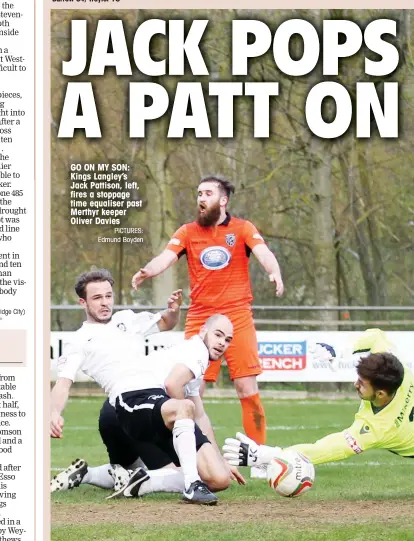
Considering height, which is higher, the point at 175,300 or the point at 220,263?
the point at 220,263

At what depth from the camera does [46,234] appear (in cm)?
613

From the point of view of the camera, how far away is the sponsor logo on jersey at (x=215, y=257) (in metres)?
7.46

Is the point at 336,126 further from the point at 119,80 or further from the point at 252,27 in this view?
the point at 119,80

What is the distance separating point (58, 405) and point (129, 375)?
59cm

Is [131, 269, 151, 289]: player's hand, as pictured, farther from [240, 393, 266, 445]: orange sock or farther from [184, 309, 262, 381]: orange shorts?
[240, 393, 266, 445]: orange sock

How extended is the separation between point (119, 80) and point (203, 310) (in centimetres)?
152

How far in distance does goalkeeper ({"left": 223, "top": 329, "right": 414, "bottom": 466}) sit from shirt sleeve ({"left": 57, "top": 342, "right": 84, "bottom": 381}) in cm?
96

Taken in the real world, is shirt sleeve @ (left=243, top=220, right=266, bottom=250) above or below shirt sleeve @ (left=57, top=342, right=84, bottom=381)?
above

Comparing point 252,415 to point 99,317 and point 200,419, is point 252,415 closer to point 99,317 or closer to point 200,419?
point 200,419

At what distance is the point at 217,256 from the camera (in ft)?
24.5

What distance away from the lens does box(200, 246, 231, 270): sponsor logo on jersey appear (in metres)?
7.46

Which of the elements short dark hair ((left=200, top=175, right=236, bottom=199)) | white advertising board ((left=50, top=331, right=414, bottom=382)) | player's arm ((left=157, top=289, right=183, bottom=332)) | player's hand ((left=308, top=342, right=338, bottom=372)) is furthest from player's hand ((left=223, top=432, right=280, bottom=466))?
white advertising board ((left=50, top=331, right=414, bottom=382))

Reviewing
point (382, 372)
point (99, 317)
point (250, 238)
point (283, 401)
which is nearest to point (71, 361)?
point (99, 317)

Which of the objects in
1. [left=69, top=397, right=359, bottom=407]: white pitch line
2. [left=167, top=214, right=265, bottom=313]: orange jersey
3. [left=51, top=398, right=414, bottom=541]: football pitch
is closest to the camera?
[left=51, top=398, right=414, bottom=541]: football pitch
